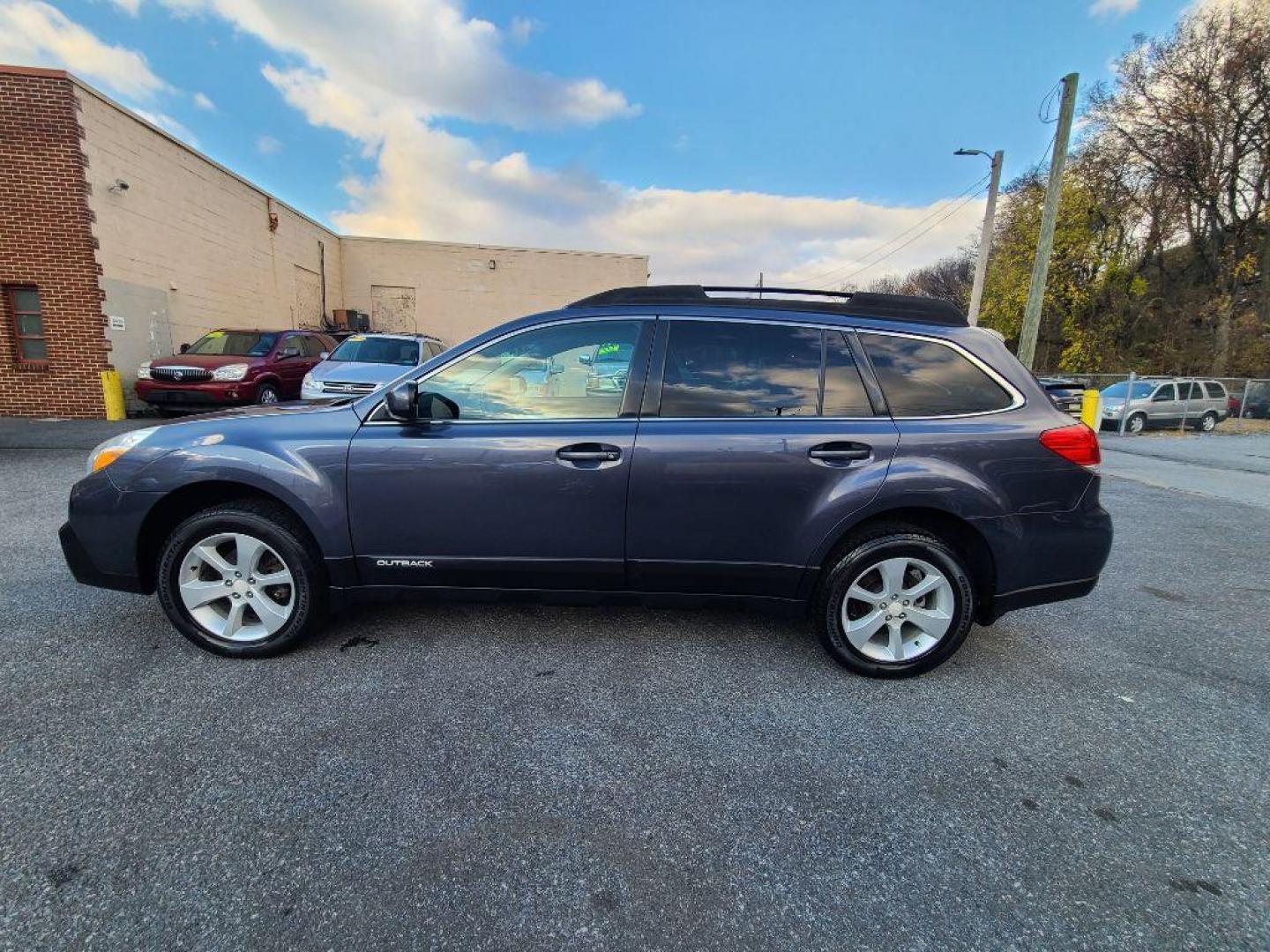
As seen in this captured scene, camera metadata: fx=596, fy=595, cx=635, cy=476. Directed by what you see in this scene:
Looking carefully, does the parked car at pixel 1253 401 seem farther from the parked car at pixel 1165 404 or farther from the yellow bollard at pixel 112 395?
the yellow bollard at pixel 112 395

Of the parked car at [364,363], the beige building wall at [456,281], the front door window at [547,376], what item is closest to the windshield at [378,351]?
the parked car at [364,363]

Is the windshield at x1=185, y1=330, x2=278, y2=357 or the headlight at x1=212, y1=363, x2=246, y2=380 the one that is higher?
the windshield at x1=185, y1=330, x2=278, y2=357

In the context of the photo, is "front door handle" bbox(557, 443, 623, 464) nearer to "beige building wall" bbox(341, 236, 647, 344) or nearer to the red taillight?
the red taillight

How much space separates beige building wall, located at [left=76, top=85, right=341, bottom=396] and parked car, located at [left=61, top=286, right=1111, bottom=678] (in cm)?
1141

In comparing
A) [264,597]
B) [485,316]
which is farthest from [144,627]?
[485,316]

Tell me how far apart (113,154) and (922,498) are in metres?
14.8

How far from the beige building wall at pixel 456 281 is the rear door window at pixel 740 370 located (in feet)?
72.6

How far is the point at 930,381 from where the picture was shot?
9.25 ft

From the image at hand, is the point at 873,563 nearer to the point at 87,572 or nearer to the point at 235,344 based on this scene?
the point at 87,572

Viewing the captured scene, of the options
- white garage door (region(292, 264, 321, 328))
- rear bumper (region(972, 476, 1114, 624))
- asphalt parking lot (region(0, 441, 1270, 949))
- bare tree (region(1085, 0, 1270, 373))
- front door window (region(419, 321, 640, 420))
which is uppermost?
bare tree (region(1085, 0, 1270, 373))

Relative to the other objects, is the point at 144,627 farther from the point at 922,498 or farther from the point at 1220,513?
the point at 1220,513

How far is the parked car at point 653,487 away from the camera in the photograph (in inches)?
107

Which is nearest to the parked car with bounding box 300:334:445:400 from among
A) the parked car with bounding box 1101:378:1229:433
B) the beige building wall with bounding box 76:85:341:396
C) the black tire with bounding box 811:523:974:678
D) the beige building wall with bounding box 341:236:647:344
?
the beige building wall with bounding box 76:85:341:396

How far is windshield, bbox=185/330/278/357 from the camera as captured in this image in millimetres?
10930
